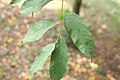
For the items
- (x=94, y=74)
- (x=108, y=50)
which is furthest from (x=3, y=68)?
(x=108, y=50)

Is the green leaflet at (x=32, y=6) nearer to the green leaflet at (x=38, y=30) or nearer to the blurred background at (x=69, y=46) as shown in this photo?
the green leaflet at (x=38, y=30)

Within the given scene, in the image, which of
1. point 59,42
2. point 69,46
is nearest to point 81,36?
point 59,42

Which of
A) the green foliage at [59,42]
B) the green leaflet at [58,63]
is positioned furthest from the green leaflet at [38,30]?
the green leaflet at [58,63]

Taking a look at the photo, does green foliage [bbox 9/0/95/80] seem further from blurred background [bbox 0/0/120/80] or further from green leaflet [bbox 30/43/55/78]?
blurred background [bbox 0/0/120/80]

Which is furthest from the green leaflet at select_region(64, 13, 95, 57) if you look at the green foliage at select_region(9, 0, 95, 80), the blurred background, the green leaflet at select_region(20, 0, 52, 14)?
the blurred background

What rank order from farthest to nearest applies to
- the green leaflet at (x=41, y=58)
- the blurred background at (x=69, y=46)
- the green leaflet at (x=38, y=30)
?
the blurred background at (x=69, y=46) → the green leaflet at (x=38, y=30) → the green leaflet at (x=41, y=58)
